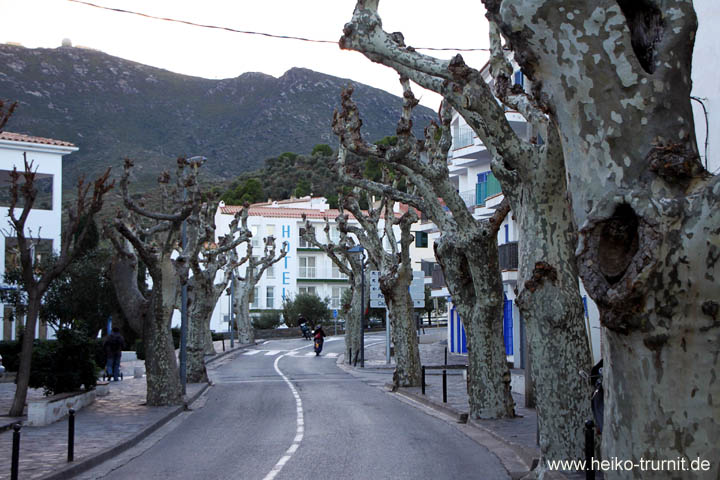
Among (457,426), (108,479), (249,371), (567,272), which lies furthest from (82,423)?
(249,371)

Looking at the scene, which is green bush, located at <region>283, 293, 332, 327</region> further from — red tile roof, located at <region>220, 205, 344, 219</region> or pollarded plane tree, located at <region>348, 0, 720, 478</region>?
pollarded plane tree, located at <region>348, 0, 720, 478</region>

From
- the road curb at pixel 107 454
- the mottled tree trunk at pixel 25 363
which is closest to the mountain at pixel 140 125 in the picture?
the mottled tree trunk at pixel 25 363

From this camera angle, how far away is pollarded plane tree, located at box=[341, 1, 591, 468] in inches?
428

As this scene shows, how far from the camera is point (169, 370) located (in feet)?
68.6

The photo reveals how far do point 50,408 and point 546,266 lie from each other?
11.0 meters

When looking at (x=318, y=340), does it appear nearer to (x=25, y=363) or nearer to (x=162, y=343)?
(x=162, y=343)

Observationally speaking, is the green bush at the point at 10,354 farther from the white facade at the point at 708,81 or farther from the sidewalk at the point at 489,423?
the white facade at the point at 708,81

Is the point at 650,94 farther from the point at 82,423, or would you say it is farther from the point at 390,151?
the point at 82,423

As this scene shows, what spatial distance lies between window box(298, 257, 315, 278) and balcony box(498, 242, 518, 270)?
61353 millimetres

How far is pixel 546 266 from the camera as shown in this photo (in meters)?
11.2

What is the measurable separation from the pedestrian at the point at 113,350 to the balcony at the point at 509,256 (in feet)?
51.0

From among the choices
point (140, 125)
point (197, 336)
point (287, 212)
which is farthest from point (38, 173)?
point (140, 125)

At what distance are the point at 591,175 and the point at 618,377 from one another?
1412 millimetres

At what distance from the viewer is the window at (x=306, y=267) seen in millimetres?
97188
